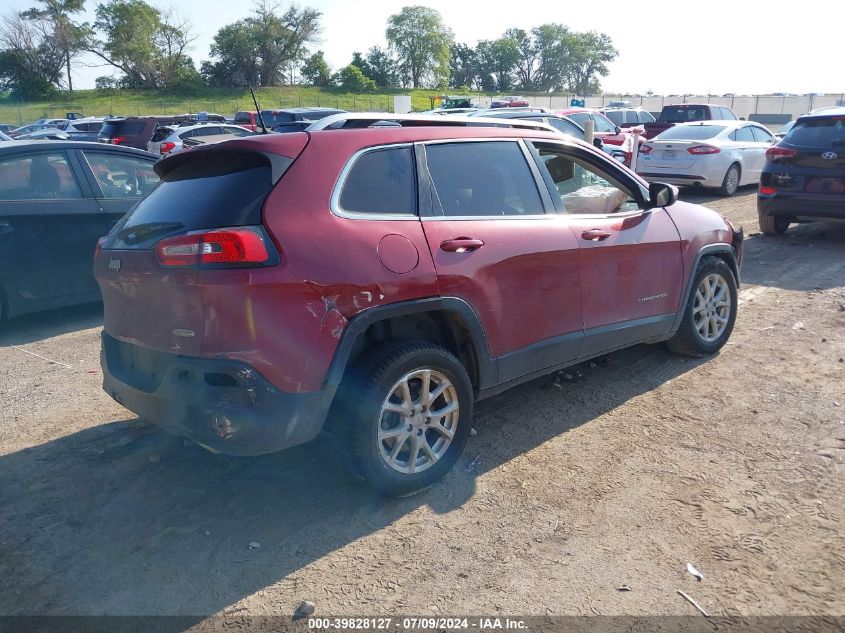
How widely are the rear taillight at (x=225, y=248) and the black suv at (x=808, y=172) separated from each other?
828 centimetres

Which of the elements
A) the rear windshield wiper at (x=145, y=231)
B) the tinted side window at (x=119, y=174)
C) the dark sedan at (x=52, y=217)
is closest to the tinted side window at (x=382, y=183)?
the rear windshield wiper at (x=145, y=231)

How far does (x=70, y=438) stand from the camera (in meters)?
4.34

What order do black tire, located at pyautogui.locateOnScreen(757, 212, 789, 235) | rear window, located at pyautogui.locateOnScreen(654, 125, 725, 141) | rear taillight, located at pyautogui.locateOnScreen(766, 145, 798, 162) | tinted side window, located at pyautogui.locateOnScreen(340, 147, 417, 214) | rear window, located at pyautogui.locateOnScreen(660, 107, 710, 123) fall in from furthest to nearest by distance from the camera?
rear window, located at pyautogui.locateOnScreen(660, 107, 710, 123) < rear window, located at pyautogui.locateOnScreen(654, 125, 725, 141) < black tire, located at pyautogui.locateOnScreen(757, 212, 789, 235) < rear taillight, located at pyautogui.locateOnScreen(766, 145, 798, 162) < tinted side window, located at pyautogui.locateOnScreen(340, 147, 417, 214)

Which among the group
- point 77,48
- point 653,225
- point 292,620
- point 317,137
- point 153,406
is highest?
point 77,48

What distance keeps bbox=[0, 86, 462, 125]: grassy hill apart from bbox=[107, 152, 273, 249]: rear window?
2126 inches

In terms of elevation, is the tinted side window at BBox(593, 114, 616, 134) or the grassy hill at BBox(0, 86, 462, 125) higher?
the grassy hill at BBox(0, 86, 462, 125)

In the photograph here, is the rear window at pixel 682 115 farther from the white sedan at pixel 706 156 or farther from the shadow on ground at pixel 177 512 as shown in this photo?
the shadow on ground at pixel 177 512

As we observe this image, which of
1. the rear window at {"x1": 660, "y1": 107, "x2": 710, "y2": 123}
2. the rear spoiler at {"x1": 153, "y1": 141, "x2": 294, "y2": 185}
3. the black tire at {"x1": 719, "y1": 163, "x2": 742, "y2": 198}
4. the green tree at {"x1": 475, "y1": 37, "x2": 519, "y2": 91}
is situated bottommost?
the black tire at {"x1": 719, "y1": 163, "x2": 742, "y2": 198}

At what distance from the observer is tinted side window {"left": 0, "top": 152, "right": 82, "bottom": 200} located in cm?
635

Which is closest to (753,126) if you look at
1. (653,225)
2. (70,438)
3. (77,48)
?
(653,225)

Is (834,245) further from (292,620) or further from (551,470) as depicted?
(292,620)

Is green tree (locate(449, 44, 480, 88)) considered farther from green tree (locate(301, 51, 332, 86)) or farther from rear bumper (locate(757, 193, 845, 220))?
rear bumper (locate(757, 193, 845, 220))

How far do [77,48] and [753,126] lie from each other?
80883mm

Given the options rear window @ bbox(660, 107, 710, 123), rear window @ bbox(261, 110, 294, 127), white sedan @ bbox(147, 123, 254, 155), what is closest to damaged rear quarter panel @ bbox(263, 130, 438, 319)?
white sedan @ bbox(147, 123, 254, 155)
